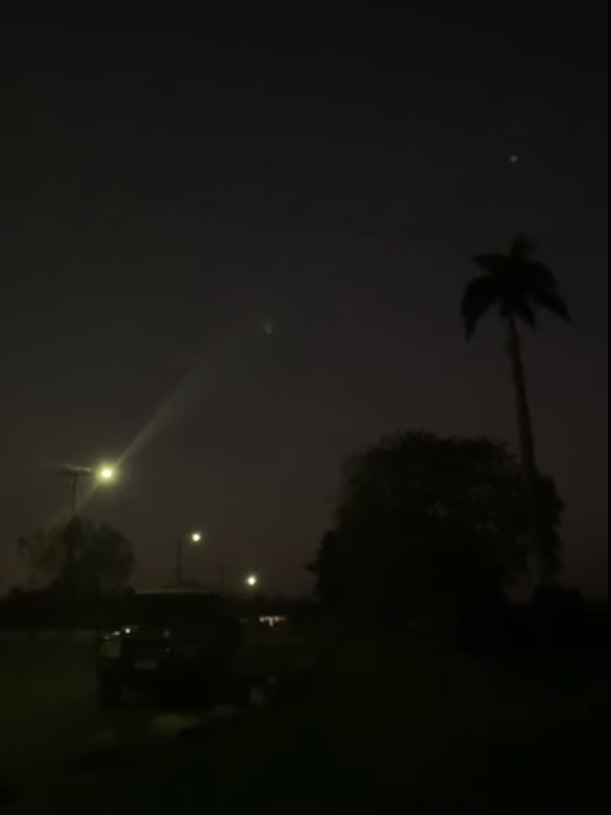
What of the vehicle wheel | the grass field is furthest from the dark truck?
the grass field

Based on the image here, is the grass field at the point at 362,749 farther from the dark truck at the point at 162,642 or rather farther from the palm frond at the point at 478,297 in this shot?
the palm frond at the point at 478,297

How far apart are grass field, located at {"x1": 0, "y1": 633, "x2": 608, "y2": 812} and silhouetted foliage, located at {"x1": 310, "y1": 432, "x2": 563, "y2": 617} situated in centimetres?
2755

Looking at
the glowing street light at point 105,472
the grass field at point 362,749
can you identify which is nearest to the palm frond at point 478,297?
the glowing street light at point 105,472

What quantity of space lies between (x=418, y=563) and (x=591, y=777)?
37394mm

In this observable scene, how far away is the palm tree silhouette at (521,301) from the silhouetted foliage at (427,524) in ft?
22.4

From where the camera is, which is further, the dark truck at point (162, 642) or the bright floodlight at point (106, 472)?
the bright floodlight at point (106, 472)

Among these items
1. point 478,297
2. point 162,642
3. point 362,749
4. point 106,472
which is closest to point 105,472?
point 106,472

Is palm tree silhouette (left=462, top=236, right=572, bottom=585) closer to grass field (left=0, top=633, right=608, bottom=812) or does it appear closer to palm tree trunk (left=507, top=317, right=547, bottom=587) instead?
palm tree trunk (left=507, top=317, right=547, bottom=587)

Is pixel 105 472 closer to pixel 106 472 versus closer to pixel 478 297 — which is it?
pixel 106 472

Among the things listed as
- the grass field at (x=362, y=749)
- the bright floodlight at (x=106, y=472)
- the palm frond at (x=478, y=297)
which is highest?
the palm frond at (x=478, y=297)

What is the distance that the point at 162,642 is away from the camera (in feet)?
69.4

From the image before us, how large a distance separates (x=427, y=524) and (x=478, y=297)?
11.8 meters

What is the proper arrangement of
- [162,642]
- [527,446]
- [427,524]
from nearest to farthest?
1. [162,642]
2. [527,446]
3. [427,524]

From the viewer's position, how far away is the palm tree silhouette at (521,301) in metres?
36.8
